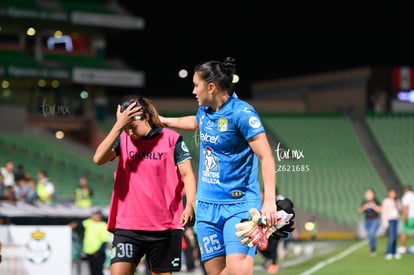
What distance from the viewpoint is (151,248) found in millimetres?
8414

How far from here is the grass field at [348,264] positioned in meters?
19.8

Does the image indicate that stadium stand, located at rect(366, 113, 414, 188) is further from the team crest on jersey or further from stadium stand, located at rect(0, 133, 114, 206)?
the team crest on jersey

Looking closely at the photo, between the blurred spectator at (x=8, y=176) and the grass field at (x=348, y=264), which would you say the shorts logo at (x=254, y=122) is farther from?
the blurred spectator at (x=8, y=176)

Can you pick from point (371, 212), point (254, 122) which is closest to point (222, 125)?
point (254, 122)

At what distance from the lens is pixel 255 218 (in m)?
7.75

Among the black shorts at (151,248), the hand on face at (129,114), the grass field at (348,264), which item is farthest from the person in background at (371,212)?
the hand on face at (129,114)

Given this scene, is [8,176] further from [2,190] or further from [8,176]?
[2,190]

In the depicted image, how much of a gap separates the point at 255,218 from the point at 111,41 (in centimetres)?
4650

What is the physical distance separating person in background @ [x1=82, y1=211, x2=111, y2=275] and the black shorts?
952 centimetres

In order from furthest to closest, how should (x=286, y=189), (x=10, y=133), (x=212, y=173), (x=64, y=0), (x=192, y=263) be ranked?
(x=64, y=0), (x=10, y=133), (x=286, y=189), (x=192, y=263), (x=212, y=173)

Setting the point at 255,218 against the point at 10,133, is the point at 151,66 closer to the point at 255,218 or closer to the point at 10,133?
the point at 10,133

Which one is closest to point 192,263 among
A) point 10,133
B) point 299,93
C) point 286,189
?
point 286,189

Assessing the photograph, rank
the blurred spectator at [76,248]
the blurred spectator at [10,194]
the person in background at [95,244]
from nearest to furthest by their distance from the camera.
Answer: the person in background at [95,244] → the blurred spectator at [76,248] → the blurred spectator at [10,194]

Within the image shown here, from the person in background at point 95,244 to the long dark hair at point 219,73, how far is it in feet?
32.8
